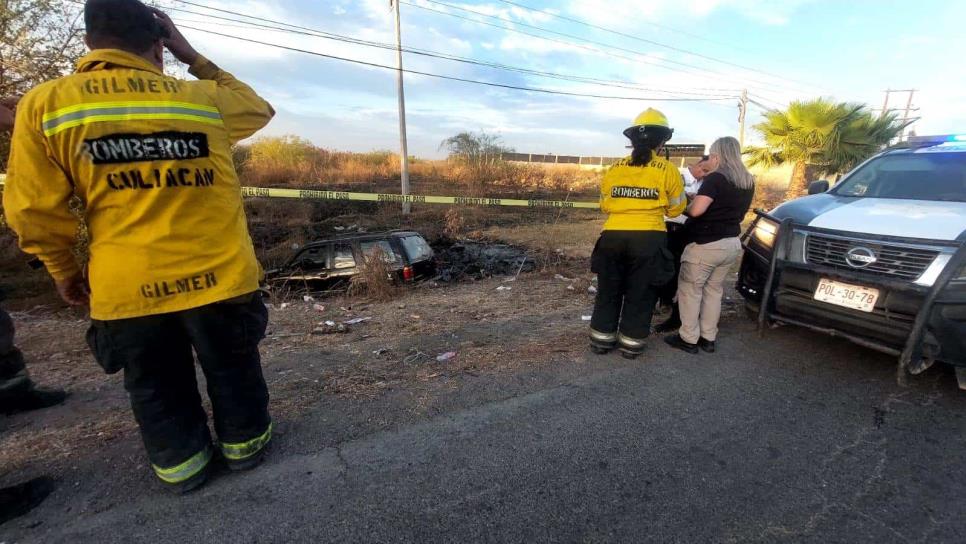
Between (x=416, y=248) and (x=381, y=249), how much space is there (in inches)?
26.7

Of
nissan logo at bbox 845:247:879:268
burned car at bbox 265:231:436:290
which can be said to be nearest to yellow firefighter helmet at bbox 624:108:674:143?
nissan logo at bbox 845:247:879:268

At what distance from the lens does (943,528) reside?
1.94 m

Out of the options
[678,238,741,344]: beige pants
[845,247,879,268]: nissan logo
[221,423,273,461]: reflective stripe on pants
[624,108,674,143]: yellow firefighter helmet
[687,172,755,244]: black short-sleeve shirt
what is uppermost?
[624,108,674,143]: yellow firefighter helmet

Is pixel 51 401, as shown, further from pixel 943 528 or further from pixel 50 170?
pixel 943 528

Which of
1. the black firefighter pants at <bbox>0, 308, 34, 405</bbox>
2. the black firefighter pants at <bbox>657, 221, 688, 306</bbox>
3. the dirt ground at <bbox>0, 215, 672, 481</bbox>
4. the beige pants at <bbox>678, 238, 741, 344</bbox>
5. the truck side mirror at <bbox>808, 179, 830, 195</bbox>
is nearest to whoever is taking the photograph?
the dirt ground at <bbox>0, 215, 672, 481</bbox>

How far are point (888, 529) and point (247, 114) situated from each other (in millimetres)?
3432

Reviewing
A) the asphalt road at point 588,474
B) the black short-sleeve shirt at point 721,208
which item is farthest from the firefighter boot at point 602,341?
the black short-sleeve shirt at point 721,208

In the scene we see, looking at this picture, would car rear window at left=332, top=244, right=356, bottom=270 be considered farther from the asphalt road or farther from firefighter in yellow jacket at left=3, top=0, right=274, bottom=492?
firefighter in yellow jacket at left=3, top=0, right=274, bottom=492

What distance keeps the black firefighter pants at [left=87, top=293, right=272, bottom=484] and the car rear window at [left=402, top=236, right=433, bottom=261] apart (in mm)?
5329

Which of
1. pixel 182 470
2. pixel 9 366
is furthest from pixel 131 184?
pixel 9 366

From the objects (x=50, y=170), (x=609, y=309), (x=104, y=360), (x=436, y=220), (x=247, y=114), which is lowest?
(x=436, y=220)

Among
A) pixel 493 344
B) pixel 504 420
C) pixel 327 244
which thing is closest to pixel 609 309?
pixel 493 344

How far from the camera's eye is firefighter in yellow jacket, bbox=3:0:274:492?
5.63ft

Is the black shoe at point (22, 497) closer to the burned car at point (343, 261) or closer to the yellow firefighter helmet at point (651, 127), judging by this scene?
the yellow firefighter helmet at point (651, 127)
